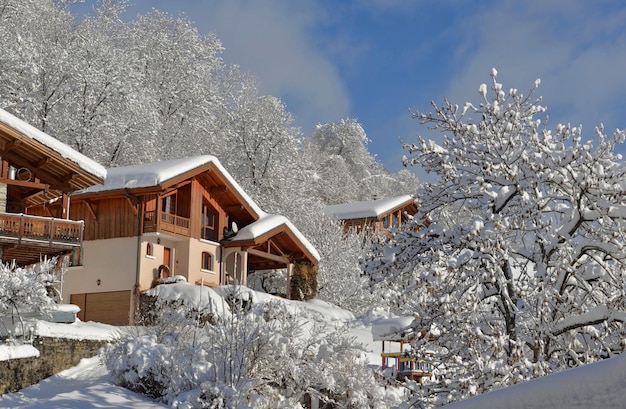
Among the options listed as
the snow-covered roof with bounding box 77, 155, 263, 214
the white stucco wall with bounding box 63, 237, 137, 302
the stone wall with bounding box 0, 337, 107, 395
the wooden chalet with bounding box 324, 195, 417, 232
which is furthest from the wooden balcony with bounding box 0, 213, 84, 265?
the wooden chalet with bounding box 324, 195, 417, 232

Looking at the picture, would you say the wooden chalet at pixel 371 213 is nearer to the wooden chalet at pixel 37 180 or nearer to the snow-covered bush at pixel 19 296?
the wooden chalet at pixel 37 180

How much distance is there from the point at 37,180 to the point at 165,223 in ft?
19.9

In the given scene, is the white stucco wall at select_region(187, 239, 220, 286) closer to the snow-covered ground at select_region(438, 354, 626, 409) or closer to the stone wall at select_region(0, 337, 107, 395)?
the stone wall at select_region(0, 337, 107, 395)

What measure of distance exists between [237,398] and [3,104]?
79.4 ft

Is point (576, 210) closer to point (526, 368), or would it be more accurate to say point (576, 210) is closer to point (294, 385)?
point (526, 368)

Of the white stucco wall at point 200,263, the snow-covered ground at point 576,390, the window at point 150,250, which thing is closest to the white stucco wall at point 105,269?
the window at point 150,250

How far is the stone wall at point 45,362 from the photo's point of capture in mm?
17422

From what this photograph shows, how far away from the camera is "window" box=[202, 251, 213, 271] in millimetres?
33125

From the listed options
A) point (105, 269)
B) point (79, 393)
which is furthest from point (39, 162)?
point (79, 393)

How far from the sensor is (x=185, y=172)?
97.7ft

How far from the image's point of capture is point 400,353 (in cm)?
1403

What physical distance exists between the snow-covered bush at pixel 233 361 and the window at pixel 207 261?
47.3 feet

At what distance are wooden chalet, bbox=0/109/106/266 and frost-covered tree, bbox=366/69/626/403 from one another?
14750 millimetres

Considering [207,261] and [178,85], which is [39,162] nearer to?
[207,261]
